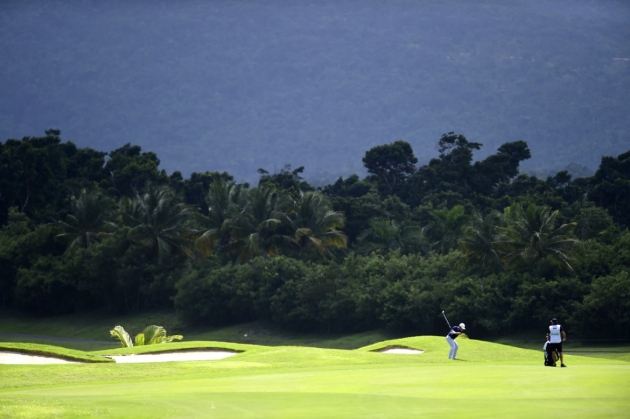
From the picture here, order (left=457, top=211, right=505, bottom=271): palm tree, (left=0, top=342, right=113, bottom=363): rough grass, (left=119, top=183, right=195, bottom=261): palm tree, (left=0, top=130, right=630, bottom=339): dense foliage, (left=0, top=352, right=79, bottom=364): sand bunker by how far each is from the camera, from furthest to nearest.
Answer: (left=119, top=183, right=195, bottom=261): palm tree, (left=457, top=211, right=505, bottom=271): palm tree, (left=0, top=130, right=630, bottom=339): dense foliage, (left=0, top=352, right=79, bottom=364): sand bunker, (left=0, top=342, right=113, bottom=363): rough grass

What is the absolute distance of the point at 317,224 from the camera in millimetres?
74312

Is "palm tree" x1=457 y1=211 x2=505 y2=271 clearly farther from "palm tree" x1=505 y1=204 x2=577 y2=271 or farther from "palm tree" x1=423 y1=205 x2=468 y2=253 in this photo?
"palm tree" x1=423 y1=205 x2=468 y2=253

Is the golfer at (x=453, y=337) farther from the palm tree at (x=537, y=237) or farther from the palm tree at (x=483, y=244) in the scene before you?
the palm tree at (x=483, y=244)

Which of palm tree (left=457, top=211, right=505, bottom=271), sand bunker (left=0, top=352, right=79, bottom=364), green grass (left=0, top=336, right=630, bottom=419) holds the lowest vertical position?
green grass (left=0, top=336, right=630, bottom=419)

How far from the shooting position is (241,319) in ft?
235

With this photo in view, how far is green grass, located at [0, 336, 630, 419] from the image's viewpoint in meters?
16.6

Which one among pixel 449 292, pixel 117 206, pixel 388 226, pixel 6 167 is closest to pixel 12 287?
pixel 117 206

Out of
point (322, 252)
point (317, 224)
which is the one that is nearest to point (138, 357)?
point (322, 252)

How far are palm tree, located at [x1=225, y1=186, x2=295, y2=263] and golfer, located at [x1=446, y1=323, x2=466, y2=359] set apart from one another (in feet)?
139

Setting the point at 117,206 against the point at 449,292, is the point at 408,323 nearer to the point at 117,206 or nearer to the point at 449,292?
the point at 449,292

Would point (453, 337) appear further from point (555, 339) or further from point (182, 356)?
point (182, 356)

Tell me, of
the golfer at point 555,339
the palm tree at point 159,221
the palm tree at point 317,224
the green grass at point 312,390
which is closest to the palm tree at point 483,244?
the palm tree at point 317,224

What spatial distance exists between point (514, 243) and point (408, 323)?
917 cm

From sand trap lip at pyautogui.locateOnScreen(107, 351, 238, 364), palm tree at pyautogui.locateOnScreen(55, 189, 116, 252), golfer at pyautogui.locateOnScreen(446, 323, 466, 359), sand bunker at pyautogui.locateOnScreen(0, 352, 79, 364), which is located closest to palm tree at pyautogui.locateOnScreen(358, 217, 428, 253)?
palm tree at pyautogui.locateOnScreen(55, 189, 116, 252)
